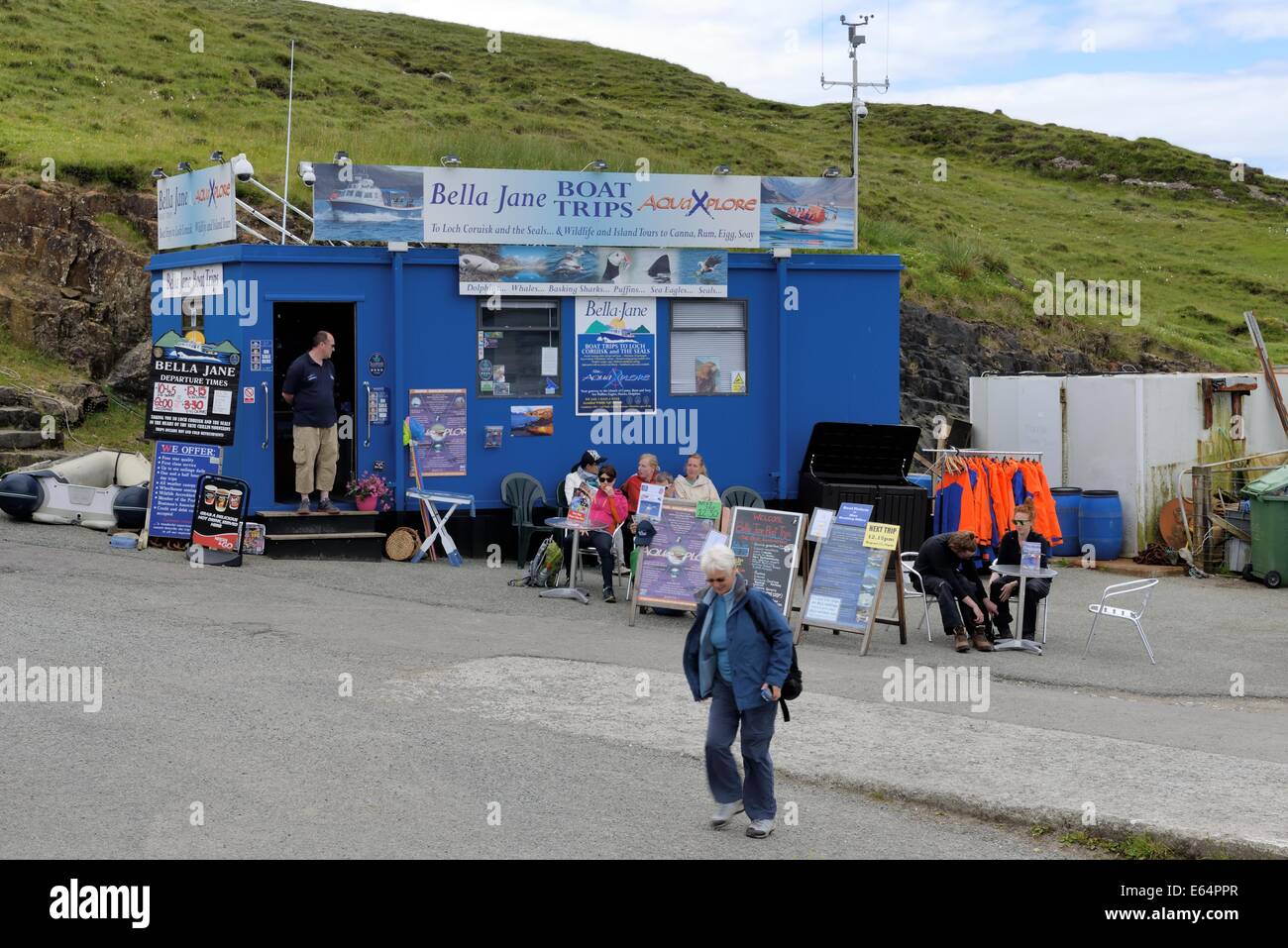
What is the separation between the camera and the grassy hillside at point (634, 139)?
39156mm

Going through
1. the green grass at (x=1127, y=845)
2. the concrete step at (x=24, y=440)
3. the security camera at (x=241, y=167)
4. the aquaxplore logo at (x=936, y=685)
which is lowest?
the green grass at (x=1127, y=845)

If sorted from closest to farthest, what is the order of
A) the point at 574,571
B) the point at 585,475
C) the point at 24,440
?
the point at 574,571 → the point at 585,475 → the point at 24,440

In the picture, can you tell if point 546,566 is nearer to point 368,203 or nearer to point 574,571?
point 574,571

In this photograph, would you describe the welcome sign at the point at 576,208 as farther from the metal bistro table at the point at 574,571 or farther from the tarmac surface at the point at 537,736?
the tarmac surface at the point at 537,736

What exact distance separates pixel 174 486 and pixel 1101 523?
12.7m

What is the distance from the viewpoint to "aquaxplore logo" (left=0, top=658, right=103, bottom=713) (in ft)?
33.4

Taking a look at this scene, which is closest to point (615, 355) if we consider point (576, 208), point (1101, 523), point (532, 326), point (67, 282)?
point (532, 326)

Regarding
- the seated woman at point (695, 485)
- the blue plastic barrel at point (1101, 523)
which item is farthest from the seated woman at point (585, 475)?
the blue plastic barrel at point (1101, 523)

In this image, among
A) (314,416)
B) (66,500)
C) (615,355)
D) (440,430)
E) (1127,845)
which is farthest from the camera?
(615,355)

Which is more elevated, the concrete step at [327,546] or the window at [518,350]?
the window at [518,350]

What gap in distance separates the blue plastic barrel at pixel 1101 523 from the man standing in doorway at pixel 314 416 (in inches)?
415

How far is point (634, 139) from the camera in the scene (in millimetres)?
64500

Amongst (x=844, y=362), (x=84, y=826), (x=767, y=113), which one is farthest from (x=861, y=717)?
(x=767, y=113)

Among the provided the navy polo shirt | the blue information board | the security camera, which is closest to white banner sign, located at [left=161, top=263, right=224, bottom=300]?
the security camera
